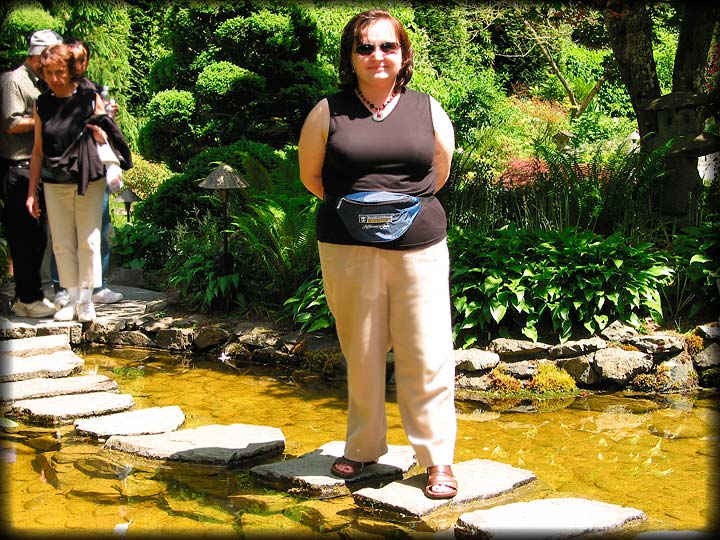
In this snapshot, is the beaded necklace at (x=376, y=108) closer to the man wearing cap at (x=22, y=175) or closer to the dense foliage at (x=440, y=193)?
the dense foliage at (x=440, y=193)

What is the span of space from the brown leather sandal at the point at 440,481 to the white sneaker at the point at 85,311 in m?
4.17

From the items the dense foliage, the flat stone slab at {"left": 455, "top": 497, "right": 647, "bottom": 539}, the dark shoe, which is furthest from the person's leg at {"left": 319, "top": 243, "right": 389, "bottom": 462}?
the dense foliage

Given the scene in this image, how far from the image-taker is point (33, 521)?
11.8 ft

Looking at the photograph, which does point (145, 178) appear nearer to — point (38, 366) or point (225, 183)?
point (225, 183)

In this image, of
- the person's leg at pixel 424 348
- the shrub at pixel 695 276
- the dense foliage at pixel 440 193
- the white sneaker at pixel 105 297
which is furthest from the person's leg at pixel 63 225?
the shrub at pixel 695 276

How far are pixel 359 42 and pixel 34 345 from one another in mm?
3997

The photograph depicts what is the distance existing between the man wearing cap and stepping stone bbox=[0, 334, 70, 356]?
23.3 inches

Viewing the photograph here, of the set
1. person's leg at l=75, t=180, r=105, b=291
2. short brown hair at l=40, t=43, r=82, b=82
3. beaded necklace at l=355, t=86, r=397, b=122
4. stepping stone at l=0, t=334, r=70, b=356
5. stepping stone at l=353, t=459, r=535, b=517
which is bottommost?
stepping stone at l=353, t=459, r=535, b=517

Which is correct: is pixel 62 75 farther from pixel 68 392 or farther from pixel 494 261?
pixel 494 261

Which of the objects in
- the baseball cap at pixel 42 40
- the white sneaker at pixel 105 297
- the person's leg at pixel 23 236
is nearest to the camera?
the baseball cap at pixel 42 40

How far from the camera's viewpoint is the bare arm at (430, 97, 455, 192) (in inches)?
146

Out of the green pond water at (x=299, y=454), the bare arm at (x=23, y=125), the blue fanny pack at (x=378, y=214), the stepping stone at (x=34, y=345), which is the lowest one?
the green pond water at (x=299, y=454)

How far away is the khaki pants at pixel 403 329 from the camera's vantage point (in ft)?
11.9

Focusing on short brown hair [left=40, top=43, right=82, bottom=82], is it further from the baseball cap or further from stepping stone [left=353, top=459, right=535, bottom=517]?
stepping stone [left=353, top=459, right=535, bottom=517]
